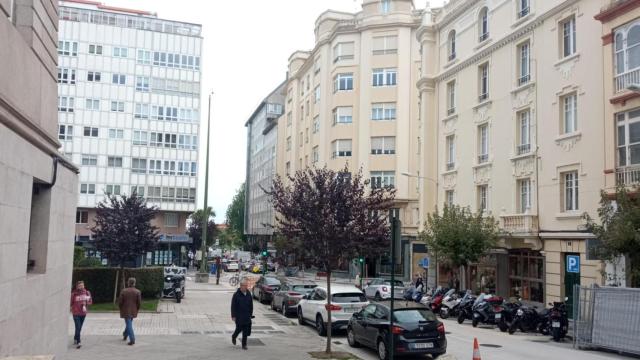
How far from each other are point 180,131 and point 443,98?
34127 mm

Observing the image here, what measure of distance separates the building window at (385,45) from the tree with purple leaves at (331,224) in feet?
129

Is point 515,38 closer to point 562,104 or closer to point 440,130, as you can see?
point 562,104

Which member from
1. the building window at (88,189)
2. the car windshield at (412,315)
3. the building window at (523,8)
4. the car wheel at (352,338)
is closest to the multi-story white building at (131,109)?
the building window at (88,189)

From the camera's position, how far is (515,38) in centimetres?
2938

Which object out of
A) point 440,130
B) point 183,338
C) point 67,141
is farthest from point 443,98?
point 67,141

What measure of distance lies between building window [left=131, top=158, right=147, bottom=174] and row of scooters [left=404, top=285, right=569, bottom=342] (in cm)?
4158

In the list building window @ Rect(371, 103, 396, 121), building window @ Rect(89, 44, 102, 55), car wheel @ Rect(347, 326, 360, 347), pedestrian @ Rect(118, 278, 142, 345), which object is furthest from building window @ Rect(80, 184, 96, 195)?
car wheel @ Rect(347, 326, 360, 347)

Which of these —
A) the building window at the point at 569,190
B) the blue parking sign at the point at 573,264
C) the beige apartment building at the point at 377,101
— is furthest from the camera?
the beige apartment building at the point at 377,101

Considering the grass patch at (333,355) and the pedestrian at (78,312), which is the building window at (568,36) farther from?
the pedestrian at (78,312)

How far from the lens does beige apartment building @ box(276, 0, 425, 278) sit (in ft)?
173

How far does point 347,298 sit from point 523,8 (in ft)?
58.7

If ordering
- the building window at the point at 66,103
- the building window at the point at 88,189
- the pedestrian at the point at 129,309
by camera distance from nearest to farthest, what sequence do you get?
the pedestrian at the point at 129,309
the building window at the point at 88,189
the building window at the point at 66,103

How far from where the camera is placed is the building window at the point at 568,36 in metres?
25.6

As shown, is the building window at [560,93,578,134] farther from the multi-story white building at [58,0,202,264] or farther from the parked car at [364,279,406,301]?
the multi-story white building at [58,0,202,264]
